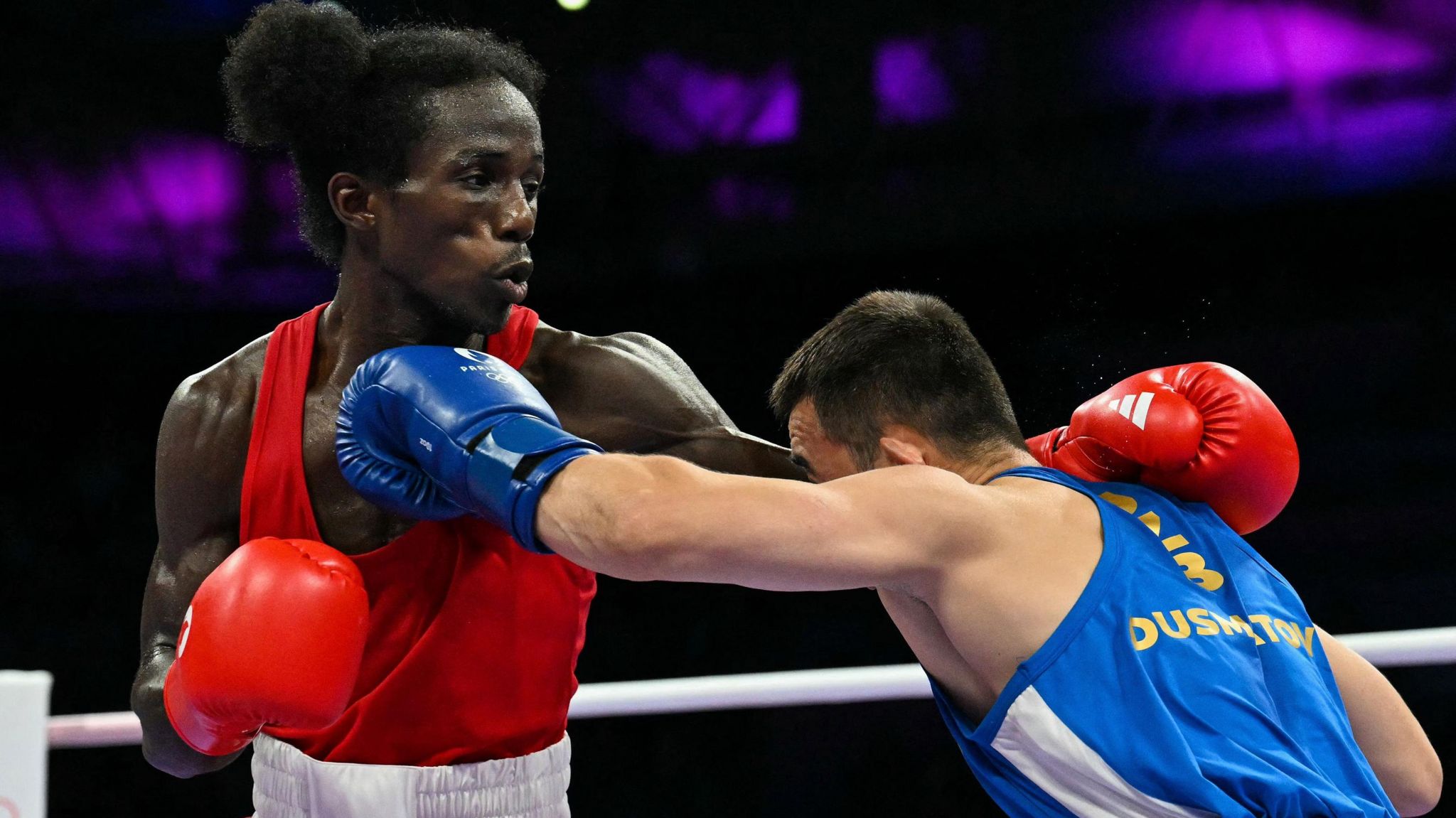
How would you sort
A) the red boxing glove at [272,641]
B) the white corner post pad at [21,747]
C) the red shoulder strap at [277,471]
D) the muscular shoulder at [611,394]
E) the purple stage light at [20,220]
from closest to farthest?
the red boxing glove at [272,641], the red shoulder strap at [277,471], the muscular shoulder at [611,394], the white corner post pad at [21,747], the purple stage light at [20,220]

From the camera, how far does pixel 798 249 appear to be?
5891mm

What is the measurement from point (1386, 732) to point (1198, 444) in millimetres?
428

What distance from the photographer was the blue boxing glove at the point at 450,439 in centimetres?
141

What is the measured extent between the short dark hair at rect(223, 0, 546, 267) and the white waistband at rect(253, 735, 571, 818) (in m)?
0.79

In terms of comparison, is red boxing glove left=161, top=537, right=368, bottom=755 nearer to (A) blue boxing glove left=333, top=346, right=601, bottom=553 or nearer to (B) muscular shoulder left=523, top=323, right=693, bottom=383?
(A) blue boxing glove left=333, top=346, right=601, bottom=553

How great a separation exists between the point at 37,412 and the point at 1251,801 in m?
5.47

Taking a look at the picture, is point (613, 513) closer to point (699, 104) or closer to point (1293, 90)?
point (699, 104)

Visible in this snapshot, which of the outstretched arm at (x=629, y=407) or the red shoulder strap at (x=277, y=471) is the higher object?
the outstretched arm at (x=629, y=407)

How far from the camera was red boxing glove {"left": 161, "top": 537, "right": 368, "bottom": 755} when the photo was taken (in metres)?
1.51

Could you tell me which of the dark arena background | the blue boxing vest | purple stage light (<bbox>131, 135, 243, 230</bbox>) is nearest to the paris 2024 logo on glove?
the blue boxing vest

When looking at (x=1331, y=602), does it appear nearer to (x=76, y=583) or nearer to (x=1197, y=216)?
(x=1197, y=216)

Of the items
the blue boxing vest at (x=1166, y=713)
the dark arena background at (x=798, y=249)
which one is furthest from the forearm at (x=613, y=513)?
the dark arena background at (x=798, y=249)

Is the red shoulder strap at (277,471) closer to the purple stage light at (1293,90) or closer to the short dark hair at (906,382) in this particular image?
the short dark hair at (906,382)

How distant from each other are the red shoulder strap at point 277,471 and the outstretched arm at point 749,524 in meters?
0.49
